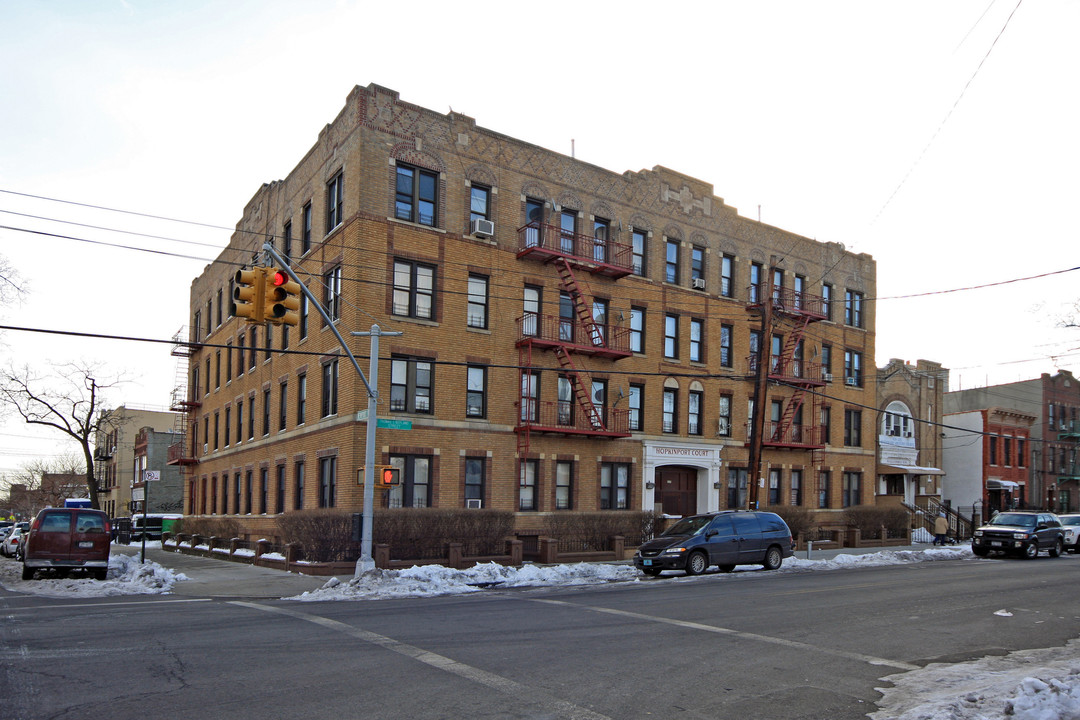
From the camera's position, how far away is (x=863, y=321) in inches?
1719

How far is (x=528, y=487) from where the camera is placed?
2984 cm

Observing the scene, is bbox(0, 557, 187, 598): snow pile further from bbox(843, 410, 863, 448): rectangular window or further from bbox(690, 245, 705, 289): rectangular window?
bbox(843, 410, 863, 448): rectangular window

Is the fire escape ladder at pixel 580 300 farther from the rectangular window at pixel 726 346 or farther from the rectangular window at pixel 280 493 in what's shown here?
the rectangular window at pixel 280 493

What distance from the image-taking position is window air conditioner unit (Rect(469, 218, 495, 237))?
28.5m

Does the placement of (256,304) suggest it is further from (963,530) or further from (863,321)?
(963,530)

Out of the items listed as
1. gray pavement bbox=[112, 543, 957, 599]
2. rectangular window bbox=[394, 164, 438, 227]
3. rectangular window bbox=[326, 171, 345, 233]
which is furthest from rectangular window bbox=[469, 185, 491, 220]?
gray pavement bbox=[112, 543, 957, 599]

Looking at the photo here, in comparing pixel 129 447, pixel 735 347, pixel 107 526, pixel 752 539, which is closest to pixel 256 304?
pixel 107 526

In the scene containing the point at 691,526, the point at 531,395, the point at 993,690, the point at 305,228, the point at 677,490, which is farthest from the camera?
the point at 677,490

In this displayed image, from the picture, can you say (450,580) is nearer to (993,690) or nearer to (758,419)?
(758,419)

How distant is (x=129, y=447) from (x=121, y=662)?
78814mm

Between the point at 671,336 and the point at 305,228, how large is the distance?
15.0 meters

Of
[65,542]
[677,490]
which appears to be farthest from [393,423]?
[677,490]

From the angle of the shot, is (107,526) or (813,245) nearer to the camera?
(107,526)

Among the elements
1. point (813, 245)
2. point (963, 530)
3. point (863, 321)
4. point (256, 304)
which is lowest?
point (963, 530)
